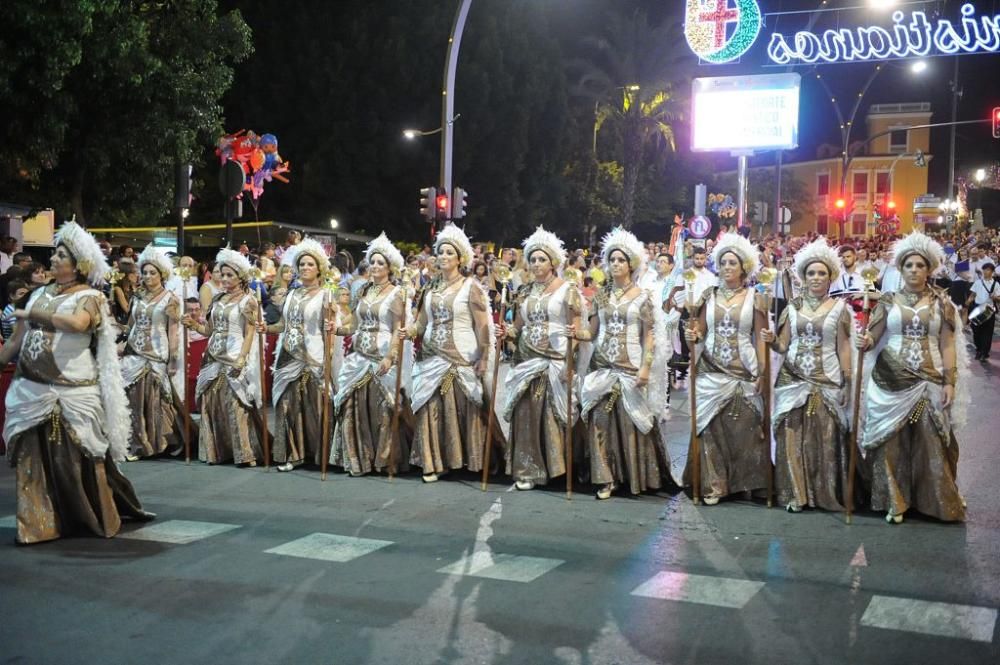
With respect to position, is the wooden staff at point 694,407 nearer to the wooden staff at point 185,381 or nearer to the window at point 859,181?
the wooden staff at point 185,381

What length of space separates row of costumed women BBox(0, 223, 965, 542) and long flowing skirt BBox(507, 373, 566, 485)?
14 mm

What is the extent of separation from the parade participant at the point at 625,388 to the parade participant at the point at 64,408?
3.61 meters

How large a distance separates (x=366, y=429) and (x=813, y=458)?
3.80 metres

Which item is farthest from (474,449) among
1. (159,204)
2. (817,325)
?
(159,204)

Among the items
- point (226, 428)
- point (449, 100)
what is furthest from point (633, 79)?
point (226, 428)

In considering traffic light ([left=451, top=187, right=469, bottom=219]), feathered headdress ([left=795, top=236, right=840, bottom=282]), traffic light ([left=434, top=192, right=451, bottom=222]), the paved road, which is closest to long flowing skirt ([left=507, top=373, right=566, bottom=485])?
the paved road

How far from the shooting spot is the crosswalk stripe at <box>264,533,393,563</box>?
6.77 metres

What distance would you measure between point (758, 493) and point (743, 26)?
65.2ft

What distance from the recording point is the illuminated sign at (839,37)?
25891mm

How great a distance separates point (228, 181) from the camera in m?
13.7

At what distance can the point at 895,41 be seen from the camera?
27.8m

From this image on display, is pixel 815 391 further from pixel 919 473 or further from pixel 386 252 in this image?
pixel 386 252

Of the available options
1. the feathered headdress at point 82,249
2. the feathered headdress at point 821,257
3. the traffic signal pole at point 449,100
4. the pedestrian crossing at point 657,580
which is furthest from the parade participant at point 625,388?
the traffic signal pole at point 449,100

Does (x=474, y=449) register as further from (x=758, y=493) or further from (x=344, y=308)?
(x=758, y=493)
